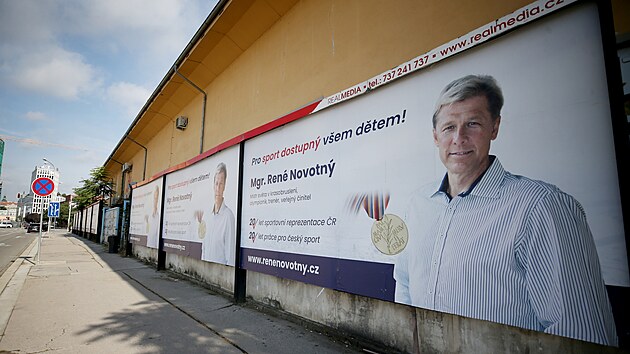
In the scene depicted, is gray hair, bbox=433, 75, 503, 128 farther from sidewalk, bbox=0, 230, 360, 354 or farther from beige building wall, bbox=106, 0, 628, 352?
sidewalk, bbox=0, 230, 360, 354

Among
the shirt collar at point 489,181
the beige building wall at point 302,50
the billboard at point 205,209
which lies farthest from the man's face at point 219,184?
the shirt collar at point 489,181

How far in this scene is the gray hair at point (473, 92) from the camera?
270 centimetres

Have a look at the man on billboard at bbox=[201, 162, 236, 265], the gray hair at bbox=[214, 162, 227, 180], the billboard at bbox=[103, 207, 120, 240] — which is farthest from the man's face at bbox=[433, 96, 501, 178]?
the billboard at bbox=[103, 207, 120, 240]

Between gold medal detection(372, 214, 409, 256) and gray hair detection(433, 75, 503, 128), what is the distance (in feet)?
3.50

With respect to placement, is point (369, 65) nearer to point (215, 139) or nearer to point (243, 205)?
point (243, 205)

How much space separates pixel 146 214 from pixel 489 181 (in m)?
12.1

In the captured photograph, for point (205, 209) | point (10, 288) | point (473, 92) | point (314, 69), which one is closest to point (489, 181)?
point (473, 92)

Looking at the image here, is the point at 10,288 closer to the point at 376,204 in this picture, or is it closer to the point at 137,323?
the point at 137,323

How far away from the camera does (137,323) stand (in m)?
4.71

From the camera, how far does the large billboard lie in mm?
2174

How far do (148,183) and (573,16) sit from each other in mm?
13040

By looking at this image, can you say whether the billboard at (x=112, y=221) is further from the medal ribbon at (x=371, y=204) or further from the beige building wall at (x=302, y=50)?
the medal ribbon at (x=371, y=204)

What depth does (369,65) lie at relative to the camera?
4.16 m

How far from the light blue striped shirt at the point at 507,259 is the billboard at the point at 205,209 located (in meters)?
4.04
